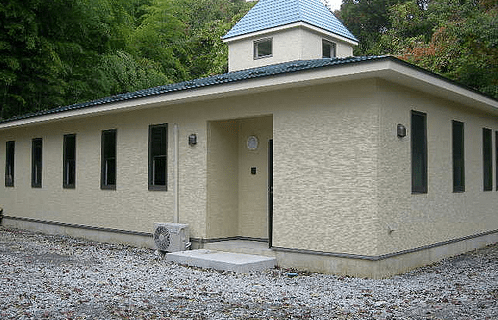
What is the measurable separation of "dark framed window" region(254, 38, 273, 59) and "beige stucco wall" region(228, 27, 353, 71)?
8cm

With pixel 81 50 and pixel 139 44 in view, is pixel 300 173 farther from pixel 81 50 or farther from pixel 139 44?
pixel 139 44

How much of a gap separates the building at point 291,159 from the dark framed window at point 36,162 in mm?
54

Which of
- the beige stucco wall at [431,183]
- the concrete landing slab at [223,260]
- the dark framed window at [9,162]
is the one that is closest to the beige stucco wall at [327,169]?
the beige stucco wall at [431,183]

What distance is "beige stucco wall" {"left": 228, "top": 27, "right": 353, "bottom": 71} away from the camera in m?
13.2

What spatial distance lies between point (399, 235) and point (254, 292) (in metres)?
2.60

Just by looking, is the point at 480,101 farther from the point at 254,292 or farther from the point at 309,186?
the point at 254,292

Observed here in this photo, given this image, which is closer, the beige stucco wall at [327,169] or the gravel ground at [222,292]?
the gravel ground at [222,292]

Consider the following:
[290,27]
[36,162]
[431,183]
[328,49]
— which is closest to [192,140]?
[431,183]

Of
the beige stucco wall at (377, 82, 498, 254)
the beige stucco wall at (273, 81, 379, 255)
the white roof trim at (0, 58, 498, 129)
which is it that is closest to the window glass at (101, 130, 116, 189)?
the white roof trim at (0, 58, 498, 129)

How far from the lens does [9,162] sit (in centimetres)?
1595

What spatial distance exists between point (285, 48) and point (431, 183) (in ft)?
18.8

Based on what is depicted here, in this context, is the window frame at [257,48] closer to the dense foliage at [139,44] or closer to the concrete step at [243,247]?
the concrete step at [243,247]

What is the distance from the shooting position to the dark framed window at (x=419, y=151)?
870 cm

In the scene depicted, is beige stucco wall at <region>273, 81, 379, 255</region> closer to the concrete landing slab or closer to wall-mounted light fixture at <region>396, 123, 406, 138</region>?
the concrete landing slab
